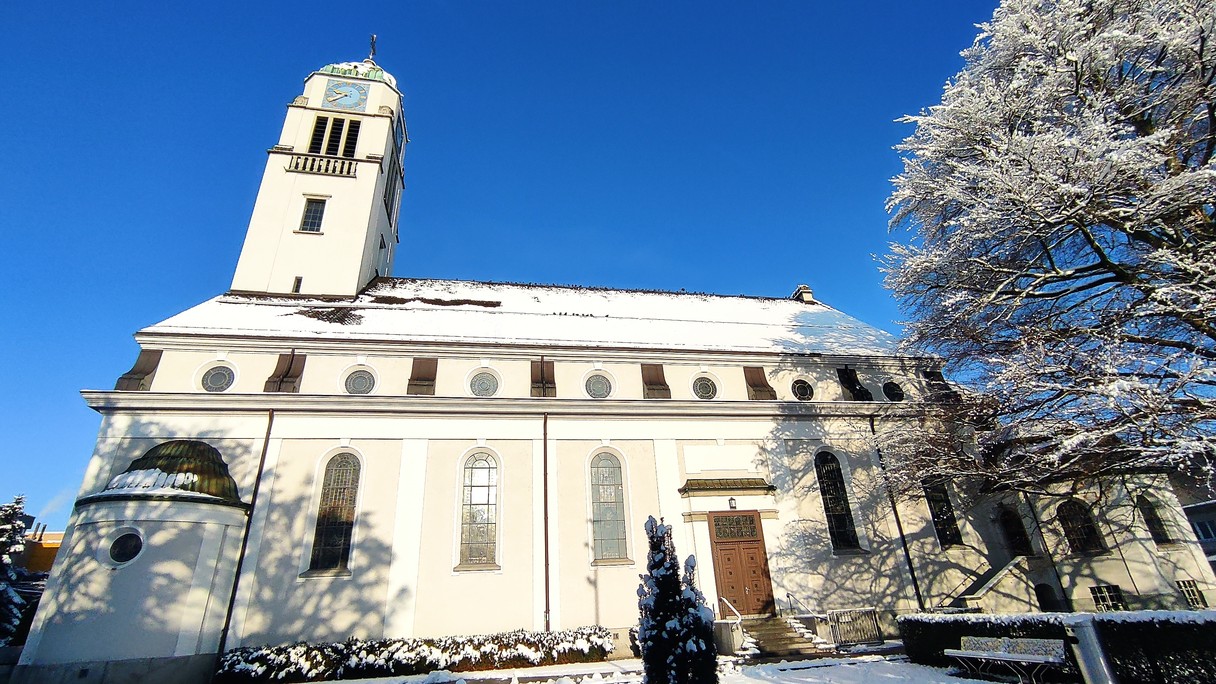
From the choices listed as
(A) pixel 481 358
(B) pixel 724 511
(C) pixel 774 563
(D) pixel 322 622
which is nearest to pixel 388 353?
(A) pixel 481 358

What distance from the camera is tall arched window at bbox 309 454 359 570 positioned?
1723 cm

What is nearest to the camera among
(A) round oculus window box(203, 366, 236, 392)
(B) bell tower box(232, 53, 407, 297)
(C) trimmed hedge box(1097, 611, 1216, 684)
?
(C) trimmed hedge box(1097, 611, 1216, 684)

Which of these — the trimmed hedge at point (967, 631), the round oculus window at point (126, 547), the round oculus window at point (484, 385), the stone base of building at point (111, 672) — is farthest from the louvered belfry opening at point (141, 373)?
the trimmed hedge at point (967, 631)

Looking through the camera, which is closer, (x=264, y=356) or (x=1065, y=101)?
(x=1065, y=101)

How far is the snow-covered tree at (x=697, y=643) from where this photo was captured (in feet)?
29.4

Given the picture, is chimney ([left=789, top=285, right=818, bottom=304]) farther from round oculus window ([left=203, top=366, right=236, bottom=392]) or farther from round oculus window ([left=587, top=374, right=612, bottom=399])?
round oculus window ([left=203, top=366, right=236, bottom=392])

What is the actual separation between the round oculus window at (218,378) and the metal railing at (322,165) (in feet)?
40.9

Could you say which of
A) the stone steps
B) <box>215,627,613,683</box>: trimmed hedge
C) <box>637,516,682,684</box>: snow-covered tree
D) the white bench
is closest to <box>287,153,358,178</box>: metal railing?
<box>215,627,613,683</box>: trimmed hedge

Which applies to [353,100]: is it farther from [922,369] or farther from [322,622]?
[922,369]

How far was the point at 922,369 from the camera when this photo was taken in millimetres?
23203

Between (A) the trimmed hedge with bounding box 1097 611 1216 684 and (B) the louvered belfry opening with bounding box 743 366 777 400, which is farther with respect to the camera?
(B) the louvered belfry opening with bounding box 743 366 777 400

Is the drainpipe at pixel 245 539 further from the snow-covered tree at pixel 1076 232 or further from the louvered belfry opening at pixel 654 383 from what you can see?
the snow-covered tree at pixel 1076 232

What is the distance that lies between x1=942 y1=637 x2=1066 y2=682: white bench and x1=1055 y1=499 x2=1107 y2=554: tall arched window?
10010 millimetres

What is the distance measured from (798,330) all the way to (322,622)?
21.2m
